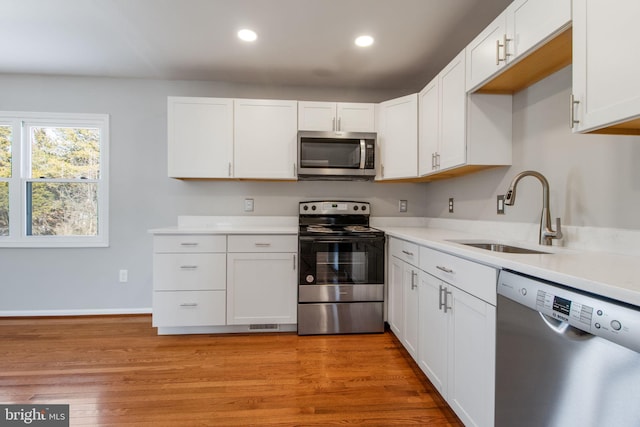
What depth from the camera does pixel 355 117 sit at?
9.04 feet

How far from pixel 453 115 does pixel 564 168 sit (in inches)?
28.4

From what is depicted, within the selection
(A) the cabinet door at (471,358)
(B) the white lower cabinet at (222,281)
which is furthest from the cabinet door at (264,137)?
(A) the cabinet door at (471,358)

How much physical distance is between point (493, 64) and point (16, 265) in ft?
14.0

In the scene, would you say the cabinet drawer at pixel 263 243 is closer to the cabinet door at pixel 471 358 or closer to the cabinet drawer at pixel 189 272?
the cabinet drawer at pixel 189 272

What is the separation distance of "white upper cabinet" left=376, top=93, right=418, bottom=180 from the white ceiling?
362mm

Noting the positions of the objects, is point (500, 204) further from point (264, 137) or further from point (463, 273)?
point (264, 137)

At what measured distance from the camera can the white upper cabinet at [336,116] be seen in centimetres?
271

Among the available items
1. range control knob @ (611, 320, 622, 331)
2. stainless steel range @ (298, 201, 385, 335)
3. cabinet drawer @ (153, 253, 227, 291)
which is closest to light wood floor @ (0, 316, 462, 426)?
stainless steel range @ (298, 201, 385, 335)

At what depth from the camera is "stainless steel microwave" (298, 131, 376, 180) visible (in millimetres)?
2629

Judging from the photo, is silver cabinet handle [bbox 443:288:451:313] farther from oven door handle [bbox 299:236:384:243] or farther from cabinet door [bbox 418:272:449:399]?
oven door handle [bbox 299:236:384:243]

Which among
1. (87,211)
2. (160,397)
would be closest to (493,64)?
(160,397)

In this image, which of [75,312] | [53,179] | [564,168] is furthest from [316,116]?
[75,312]

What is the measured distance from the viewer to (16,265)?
9.30 feet

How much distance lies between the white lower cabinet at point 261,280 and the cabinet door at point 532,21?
6.26 feet
